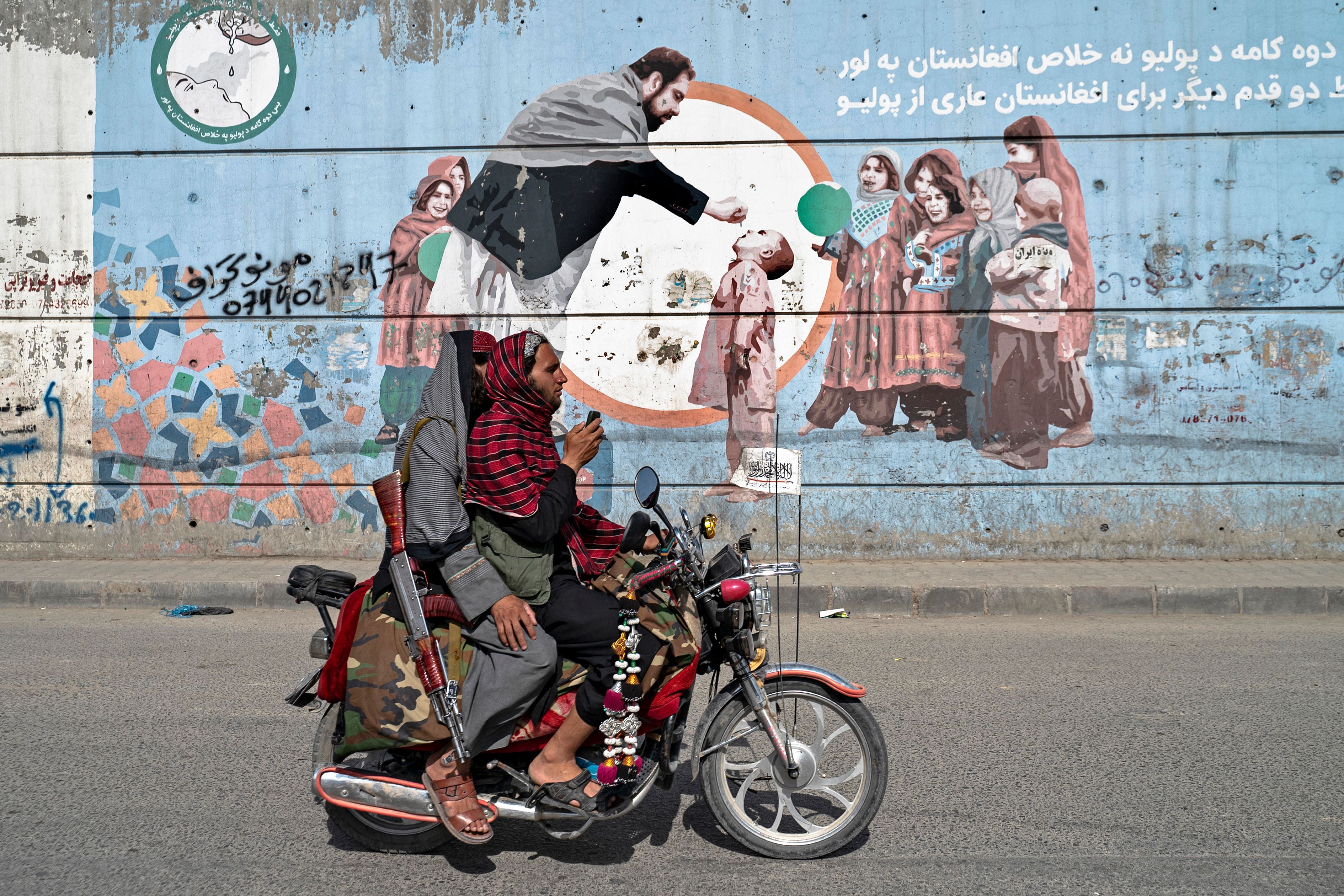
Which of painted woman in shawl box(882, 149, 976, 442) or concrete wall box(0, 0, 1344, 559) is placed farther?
painted woman in shawl box(882, 149, 976, 442)

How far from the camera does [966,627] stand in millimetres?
6559

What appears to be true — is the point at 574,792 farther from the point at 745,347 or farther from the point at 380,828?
the point at 745,347

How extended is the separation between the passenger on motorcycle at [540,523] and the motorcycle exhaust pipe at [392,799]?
0.08m

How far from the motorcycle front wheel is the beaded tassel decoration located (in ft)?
0.91

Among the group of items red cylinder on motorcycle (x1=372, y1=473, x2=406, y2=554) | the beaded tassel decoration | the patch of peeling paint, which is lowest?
the beaded tassel decoration

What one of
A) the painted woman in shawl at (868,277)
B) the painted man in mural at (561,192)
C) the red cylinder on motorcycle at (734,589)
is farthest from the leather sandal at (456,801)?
the painted woman in shawl at (868,277)

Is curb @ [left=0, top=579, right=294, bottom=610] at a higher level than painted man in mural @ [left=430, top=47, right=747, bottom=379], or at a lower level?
lower

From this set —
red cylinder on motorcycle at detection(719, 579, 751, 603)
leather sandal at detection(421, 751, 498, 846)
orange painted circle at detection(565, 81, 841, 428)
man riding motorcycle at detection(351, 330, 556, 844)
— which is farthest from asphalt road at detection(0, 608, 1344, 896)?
orange painted circle at detection(565, 81, 841, 428)

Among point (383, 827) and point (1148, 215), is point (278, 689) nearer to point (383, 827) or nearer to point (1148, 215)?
point (383, 827)

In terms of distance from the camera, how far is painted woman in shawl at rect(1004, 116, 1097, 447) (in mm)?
8383

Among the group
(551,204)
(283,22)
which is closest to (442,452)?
(551,204)

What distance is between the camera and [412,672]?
2.87m

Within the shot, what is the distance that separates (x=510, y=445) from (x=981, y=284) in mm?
6484

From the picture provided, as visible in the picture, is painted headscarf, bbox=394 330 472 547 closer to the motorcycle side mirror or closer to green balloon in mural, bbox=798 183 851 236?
the motorcycle side mirror
